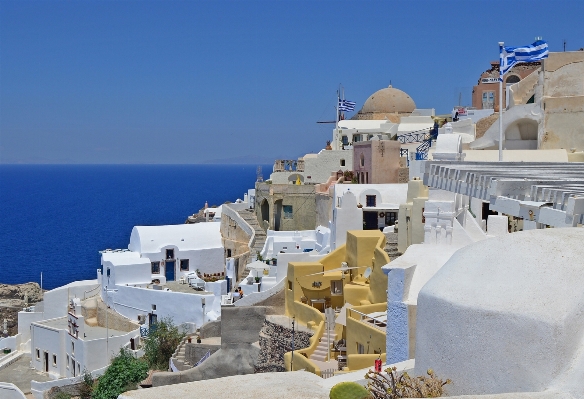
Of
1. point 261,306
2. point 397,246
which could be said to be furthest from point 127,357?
point 397,246

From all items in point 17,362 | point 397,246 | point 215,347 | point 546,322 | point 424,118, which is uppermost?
point 424,118

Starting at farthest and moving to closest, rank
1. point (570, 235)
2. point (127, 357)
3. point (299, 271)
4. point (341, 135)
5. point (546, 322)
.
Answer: point (341, 135), point (127, 357), point (299, 271), point (570, 235), point (546, 322)

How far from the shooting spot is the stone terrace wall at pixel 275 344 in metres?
20.7

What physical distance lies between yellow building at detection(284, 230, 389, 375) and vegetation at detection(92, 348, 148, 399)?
6.50m

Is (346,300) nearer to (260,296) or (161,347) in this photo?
(260,296)

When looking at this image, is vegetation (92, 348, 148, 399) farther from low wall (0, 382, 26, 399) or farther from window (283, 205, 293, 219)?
window (283, 205, 293, 219)

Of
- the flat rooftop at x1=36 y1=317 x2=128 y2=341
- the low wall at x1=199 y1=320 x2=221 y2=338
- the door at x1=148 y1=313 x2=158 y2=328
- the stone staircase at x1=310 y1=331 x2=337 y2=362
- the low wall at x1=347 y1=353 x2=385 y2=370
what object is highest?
the low wall at x1=347 y1=353 x2=385 y2=370

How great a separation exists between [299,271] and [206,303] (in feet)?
26.2

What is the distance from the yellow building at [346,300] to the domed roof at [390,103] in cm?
2846

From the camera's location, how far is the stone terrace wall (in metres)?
20.7

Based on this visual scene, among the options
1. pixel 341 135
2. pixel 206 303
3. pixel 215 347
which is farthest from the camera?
pixel 341 135

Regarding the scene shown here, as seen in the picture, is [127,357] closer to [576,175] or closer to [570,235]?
[576,175]

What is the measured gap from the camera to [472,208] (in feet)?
78.9

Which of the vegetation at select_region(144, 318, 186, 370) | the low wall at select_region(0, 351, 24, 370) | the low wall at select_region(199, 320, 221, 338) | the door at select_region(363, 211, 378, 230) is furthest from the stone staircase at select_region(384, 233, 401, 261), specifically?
A: the low wall at select_region(0, 351, 24, 370)
